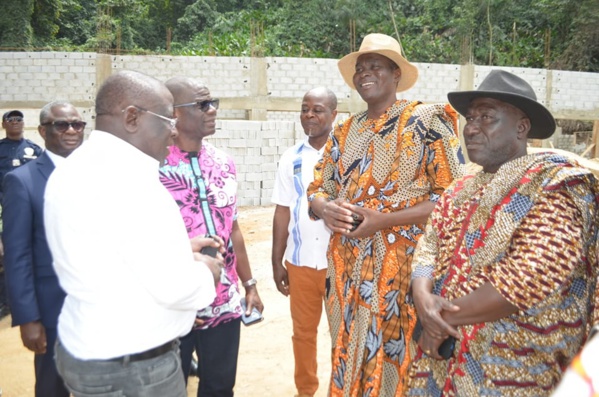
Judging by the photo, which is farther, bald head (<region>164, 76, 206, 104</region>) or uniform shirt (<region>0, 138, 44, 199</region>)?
uniform shirt (<region>0, 138, 44, 199</region>)

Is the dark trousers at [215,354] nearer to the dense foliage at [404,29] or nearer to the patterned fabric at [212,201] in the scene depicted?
the patterned fabric at [212,201]

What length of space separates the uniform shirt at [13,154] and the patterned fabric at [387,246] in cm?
505

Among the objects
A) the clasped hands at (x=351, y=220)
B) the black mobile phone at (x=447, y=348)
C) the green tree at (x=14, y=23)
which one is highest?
the green tree at (x=14, y=23)

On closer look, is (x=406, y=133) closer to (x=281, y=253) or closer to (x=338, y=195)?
(x=338, y=195)

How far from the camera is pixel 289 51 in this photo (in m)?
21.1

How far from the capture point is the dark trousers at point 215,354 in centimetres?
295

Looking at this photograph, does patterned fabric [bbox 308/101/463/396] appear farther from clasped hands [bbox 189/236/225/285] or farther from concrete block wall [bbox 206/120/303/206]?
concrete block wall [bbox 206/120/303/206]

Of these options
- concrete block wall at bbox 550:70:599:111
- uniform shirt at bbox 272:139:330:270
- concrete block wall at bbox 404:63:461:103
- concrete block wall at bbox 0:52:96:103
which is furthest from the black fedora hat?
concrete block wall at bbox 550:70:599:111

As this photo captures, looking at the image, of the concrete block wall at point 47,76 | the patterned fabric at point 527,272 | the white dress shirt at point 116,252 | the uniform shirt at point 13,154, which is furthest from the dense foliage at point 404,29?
the white dress shirt at point 116,252

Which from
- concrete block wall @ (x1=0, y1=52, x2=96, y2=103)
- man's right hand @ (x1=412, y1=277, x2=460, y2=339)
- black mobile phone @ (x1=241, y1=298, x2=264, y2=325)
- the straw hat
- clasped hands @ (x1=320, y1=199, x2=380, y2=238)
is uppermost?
concrete block wall @ (x1=0, y1=52, x2=96, y2=103)

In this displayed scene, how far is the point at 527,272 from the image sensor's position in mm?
1967

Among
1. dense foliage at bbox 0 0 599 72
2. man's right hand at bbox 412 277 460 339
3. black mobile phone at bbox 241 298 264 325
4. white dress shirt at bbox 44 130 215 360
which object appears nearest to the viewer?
white dress shirt at bbox 44 130 215 360

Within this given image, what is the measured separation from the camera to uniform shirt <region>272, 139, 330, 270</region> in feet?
12.6

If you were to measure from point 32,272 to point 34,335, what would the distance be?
12.7 inches
